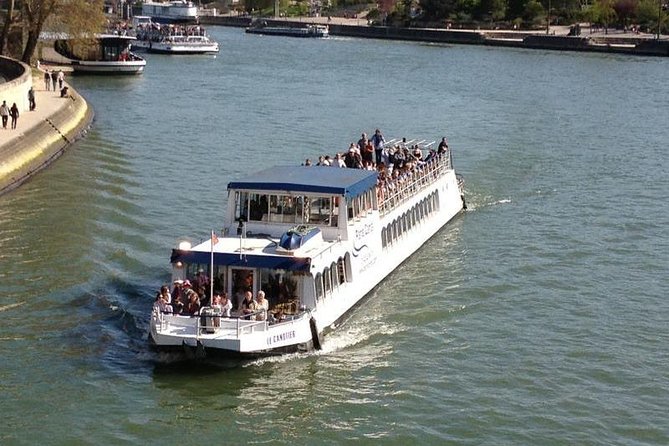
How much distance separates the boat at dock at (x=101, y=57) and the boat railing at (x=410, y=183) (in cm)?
5256

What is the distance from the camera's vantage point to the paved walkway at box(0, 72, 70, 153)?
47125 millimetres

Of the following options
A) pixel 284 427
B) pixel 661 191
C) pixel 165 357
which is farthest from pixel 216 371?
pixel 661 191

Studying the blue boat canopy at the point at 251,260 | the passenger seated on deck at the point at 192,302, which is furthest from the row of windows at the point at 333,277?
the passenger seated on deck at the point at 192,302

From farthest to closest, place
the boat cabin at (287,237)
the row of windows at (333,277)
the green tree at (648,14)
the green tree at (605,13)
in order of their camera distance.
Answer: the green tree at (605,13), the green tree at (648,14), the row of windows at (333,277), the boat cabin at (287,237)

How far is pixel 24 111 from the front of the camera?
57938 millimetres

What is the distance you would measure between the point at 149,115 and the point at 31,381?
44.3 meters

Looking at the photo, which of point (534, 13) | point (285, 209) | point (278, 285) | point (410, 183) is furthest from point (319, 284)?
point (534, 13)

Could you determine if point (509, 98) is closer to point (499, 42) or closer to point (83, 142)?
point (83, 142)

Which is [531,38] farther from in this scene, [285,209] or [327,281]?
[327,281]

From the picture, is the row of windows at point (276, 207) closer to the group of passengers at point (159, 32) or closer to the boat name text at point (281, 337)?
the boat name text at point (281, 337)

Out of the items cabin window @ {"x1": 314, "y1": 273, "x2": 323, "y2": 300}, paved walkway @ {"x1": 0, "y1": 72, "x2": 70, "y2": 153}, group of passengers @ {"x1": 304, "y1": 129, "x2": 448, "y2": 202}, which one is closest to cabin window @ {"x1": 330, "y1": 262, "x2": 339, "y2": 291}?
cabin window @ {"x1": 314, "y1": 273, "x2": 323, "y2": 300}

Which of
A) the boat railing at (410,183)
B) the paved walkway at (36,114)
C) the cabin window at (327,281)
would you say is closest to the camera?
the cabin window at (327,281)

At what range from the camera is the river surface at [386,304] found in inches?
934

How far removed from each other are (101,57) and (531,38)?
67.7 metres
